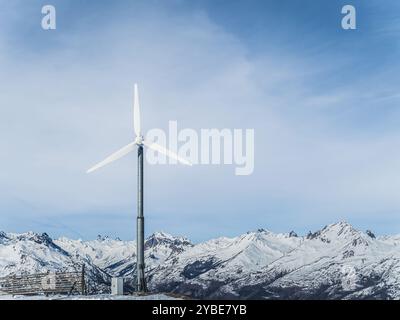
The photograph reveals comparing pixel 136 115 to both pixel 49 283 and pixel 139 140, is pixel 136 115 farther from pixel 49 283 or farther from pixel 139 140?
pixel 49 283

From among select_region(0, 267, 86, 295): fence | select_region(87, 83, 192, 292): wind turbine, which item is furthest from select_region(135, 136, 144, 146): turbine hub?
select_region(0, 267, 86, 295): fence

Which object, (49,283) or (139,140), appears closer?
(49,283)

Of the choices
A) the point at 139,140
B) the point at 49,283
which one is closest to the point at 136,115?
the point at 139,140

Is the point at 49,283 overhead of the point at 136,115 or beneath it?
beneath

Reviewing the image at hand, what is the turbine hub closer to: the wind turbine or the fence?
the wind turbine

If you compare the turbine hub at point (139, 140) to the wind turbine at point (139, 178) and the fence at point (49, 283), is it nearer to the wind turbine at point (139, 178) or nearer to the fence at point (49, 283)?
the wind turbine at point (139, 178)

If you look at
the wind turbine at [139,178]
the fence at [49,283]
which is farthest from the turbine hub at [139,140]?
the fence at [49,283]
